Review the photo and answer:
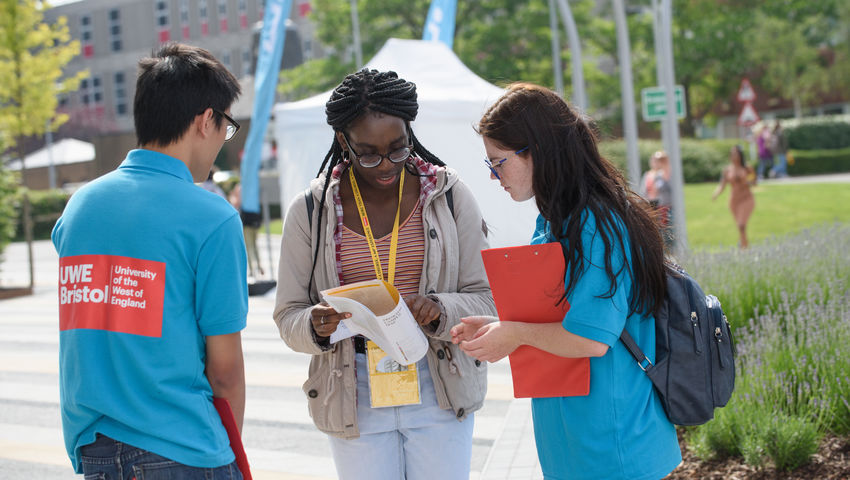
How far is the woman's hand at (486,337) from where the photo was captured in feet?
7.69

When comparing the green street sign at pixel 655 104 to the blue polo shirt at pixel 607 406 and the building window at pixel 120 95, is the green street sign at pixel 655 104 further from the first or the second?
the building window at pixel 120 95

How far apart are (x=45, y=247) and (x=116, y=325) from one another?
89.7ft

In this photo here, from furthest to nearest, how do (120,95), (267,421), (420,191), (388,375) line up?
(120,95), (267,421), (420,191), (388,375)

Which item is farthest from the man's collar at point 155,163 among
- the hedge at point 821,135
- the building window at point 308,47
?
the building window at point 308,47

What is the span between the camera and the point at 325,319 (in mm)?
2562

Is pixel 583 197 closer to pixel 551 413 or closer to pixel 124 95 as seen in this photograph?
pixel 551 413

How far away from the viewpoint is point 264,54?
12883mm

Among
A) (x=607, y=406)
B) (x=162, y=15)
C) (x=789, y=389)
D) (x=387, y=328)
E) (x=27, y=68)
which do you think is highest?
(x=162, y=15)

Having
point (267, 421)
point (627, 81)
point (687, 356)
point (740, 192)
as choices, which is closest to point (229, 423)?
point (687, 356)

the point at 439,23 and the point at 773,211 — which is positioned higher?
the point at 439,23

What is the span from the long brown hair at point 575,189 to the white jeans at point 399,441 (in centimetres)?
70

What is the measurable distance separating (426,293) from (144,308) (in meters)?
1.02

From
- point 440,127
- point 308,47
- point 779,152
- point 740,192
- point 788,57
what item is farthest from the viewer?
point 308,47

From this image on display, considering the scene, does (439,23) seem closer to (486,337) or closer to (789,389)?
(789,389)
